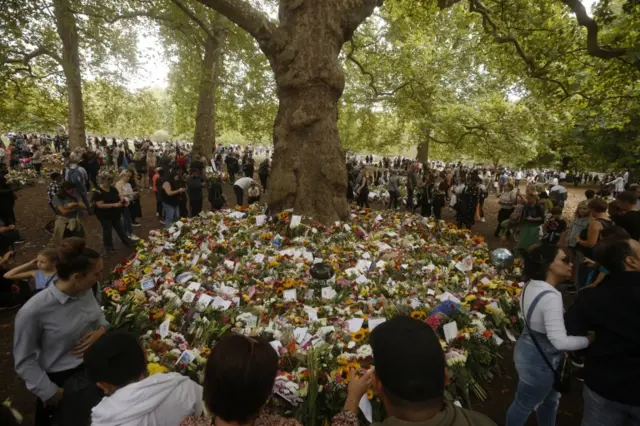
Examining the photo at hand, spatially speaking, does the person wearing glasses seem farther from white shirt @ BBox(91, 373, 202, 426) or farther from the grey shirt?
the grey shirt

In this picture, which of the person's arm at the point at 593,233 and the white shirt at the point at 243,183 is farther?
the white shirt at the point at 243,183

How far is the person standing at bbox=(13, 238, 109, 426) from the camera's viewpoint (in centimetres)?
249

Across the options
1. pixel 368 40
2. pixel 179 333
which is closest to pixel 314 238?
pixel 179 333

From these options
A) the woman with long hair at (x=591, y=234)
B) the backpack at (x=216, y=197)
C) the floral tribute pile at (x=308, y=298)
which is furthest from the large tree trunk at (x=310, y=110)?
the woman with long hair at (x=591, y=234)

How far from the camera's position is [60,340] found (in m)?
2.66

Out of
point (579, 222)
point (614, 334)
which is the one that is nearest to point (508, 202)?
point (579, 222)

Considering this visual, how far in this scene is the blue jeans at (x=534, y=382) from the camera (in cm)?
289

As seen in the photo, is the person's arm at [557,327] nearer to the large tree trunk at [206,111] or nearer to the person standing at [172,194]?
the person standing at [172,194]

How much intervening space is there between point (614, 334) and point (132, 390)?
3.14 metres

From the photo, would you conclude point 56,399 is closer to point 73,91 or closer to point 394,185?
point 394,185

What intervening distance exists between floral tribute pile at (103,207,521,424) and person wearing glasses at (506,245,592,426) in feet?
2.65

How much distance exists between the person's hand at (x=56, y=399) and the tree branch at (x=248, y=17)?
6.52 meters

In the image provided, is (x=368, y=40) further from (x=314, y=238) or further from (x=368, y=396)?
(x=368, y=396)

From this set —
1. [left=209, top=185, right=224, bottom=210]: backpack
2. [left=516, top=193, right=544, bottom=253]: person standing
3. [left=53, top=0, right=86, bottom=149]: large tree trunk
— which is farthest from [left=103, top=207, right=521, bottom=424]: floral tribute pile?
[left=53, top=0, right=86, bottom=149]: large tree trunk
